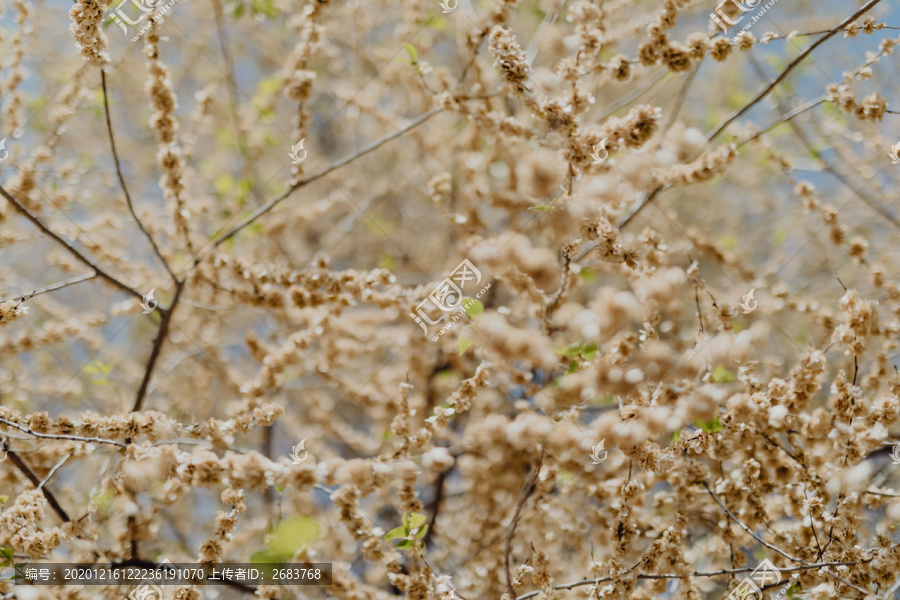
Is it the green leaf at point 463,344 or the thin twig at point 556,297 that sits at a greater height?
the thin twig at point 556,297

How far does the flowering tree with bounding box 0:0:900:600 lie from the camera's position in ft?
4.19

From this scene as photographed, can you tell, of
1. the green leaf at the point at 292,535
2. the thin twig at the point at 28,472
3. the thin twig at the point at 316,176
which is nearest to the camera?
the green leaf at the point at 292,535

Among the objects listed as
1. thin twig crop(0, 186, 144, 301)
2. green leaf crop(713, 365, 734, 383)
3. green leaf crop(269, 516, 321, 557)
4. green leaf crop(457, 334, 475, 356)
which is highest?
thin twig crop(0, 186, 144, 301)

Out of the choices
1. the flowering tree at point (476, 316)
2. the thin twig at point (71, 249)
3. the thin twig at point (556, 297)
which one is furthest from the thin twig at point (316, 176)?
the thin twig at point (556, 297)

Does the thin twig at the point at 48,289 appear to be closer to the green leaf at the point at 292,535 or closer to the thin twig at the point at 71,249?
the thin twig at the point at 71,249

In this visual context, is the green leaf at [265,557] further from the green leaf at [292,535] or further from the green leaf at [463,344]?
the green leaf at [463,344]

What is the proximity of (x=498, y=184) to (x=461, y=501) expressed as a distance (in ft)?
5.23

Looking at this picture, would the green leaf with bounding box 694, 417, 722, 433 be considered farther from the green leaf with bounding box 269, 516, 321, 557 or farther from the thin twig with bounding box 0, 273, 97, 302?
the thin twig with bounding box 0, 273, 97, 302

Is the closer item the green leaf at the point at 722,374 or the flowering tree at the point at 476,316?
the flowering tree at the point at 476,316

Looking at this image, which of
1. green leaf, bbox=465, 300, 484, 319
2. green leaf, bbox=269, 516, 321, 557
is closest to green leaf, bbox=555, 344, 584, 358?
green leaf, bbox=465, 300, 484, 319

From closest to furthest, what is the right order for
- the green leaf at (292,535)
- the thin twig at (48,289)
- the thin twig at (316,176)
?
the green leaf at (292,535) → the thin twig at (48,289) → the thin twig at (316,176)

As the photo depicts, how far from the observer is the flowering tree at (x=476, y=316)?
128 centimetres

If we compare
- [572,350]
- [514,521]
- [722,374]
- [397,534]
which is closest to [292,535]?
[397,534]

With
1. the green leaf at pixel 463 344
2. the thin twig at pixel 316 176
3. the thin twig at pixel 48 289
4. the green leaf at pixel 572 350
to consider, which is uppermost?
the thin twig at pixel 316 176
